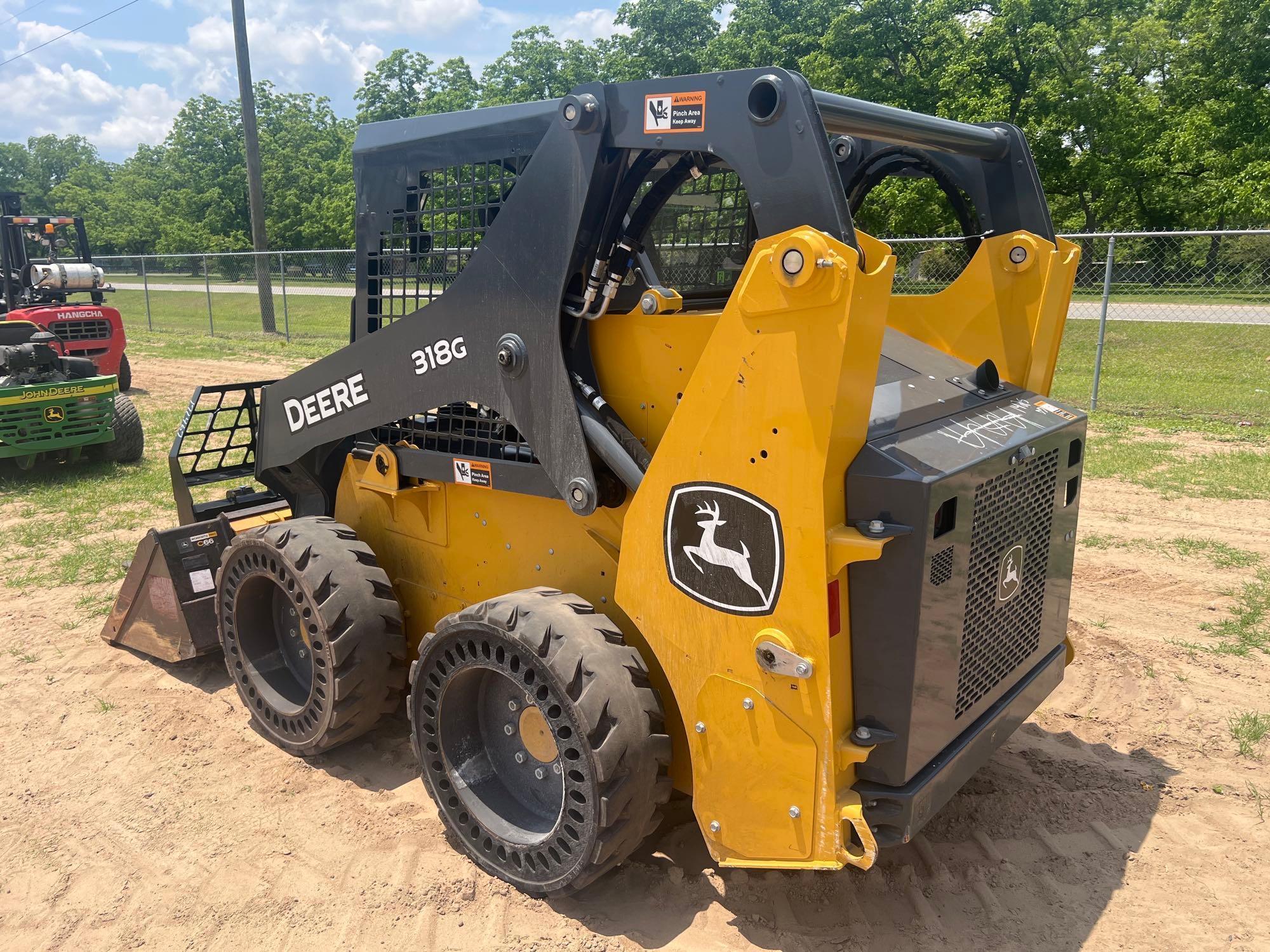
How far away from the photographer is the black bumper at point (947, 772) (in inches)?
103

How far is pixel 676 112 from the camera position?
8.65 feet

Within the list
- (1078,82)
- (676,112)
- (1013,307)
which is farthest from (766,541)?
(1078,82)

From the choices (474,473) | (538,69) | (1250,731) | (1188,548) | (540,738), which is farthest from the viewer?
(538,69)

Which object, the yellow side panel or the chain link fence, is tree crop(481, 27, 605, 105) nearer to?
the chain link fence

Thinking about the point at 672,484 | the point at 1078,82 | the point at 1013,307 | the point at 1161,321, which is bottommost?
the point at 1161,321

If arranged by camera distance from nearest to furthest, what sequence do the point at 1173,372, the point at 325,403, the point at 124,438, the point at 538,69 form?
the point at 325,403, the point at 124,438, the point at 1173,372, the point at 538,69

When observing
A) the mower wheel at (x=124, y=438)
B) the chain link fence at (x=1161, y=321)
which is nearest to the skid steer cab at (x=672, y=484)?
the mower wheel at (x=124, y=438)

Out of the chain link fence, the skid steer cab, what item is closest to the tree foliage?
the chain link fence

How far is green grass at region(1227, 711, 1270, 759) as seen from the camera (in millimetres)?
3924

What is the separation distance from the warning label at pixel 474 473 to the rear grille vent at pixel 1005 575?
1646 mm

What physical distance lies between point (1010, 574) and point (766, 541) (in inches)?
38.1

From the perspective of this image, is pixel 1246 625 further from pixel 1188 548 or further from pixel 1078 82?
pixel 1078 82

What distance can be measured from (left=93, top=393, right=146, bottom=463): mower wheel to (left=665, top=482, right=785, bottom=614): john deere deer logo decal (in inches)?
324

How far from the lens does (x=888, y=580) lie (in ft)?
8.17
